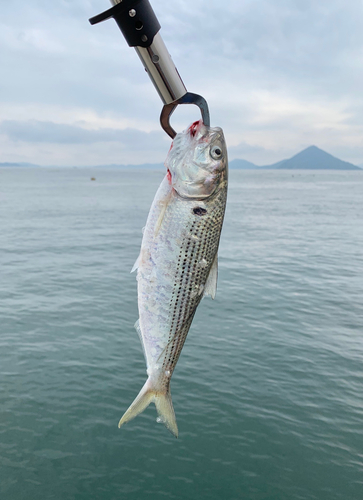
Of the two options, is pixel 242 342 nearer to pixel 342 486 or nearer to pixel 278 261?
pixel 342 486

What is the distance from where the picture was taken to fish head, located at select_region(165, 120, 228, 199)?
15.3ft

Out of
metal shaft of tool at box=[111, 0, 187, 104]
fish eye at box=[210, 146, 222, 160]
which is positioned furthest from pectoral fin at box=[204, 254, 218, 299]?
metal shaft of tool at box=[111, 0, 187, 104]

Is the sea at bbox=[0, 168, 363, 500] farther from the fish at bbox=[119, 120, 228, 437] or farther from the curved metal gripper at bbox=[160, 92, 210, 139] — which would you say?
the curved metal gripper at bbox=[160, 92, 210, 139]

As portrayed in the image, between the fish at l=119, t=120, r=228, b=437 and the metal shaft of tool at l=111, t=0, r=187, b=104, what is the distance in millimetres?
1033

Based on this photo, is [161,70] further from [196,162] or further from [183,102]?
[196,162]

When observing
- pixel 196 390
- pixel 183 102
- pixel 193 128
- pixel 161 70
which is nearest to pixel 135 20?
pixel 161 70

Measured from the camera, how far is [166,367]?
5270 mm

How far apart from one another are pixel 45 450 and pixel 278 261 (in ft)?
92.4

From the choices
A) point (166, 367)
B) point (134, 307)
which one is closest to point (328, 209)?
point (134, 307)

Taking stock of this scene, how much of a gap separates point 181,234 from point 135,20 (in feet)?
7.22

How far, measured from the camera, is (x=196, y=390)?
17.8 meters

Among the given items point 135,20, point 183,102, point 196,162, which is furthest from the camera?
point 196,162

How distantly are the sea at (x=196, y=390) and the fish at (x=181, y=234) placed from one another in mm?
10151

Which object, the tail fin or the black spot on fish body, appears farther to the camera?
the tail fin
